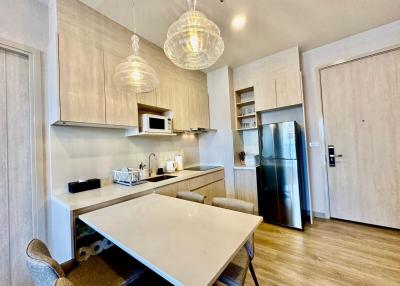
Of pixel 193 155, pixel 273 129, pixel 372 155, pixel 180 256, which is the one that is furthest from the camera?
pixel 193 155

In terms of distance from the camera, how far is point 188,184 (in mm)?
2588

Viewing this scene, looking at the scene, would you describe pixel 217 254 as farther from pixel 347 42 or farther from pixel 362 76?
pixel 347 42

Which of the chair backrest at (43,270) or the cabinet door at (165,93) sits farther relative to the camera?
the cabinet door at (165,93)

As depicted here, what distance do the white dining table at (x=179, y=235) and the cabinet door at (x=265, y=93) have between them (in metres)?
2.32

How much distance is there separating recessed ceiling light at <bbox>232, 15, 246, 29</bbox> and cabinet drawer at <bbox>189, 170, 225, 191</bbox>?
2.13 meters

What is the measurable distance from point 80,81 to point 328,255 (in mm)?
3212

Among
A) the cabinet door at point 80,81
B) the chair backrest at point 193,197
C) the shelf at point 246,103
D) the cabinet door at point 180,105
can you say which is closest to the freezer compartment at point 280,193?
the shelf at point 246,103

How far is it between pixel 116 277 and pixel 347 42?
393 centimetres

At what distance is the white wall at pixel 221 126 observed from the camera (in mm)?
3355

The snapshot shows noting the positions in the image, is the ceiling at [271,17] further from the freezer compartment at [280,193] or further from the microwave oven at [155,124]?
the freezer compartment at [280,193]

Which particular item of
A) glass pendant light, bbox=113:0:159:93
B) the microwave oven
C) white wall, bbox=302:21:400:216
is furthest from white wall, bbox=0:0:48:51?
white wall, bbox=302:21:400:216

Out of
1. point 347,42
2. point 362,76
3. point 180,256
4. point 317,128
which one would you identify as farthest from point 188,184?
point 347,42

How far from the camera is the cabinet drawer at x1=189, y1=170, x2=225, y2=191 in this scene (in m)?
2.68

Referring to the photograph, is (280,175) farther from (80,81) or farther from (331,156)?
(80,81)
